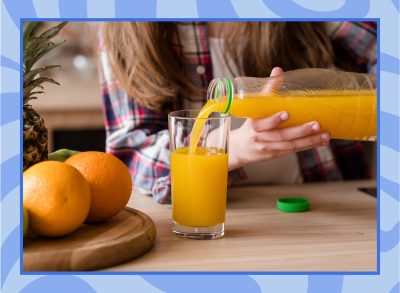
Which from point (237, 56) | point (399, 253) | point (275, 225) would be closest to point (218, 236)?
point (275, 225)

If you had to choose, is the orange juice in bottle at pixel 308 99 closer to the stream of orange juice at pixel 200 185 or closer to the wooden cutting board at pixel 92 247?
the stream of orange juice at pixel 200 185

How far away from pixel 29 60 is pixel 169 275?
393mm

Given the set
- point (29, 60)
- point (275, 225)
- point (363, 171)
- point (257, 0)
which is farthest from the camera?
point (363, 171)

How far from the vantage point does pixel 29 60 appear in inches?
35.9

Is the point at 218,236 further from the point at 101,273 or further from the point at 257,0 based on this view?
the point at 257,0

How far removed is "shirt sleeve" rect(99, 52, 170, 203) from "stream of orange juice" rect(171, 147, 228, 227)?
12.8 inches

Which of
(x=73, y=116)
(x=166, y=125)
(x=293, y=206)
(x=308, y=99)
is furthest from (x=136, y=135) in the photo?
(x=73, y=116)

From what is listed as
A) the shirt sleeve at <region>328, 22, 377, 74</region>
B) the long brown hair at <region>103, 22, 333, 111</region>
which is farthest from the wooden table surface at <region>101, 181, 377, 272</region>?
the shirt sleeve at <region>328, 22, 377, 74</region>

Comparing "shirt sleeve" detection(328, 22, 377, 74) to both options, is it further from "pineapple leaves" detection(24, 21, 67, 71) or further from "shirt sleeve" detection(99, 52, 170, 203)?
"pineapple leaves" detection(24, 21, 67, 71)

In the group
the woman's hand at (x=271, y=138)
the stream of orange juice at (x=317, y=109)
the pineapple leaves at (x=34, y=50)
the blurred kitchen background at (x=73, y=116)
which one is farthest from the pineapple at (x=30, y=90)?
the blurred kitchen background at (x=73, y=116)

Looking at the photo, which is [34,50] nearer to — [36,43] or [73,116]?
[36,43]

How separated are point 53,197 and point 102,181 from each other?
0.37 feet

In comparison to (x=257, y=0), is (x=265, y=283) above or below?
below

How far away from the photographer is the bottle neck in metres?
0.91
